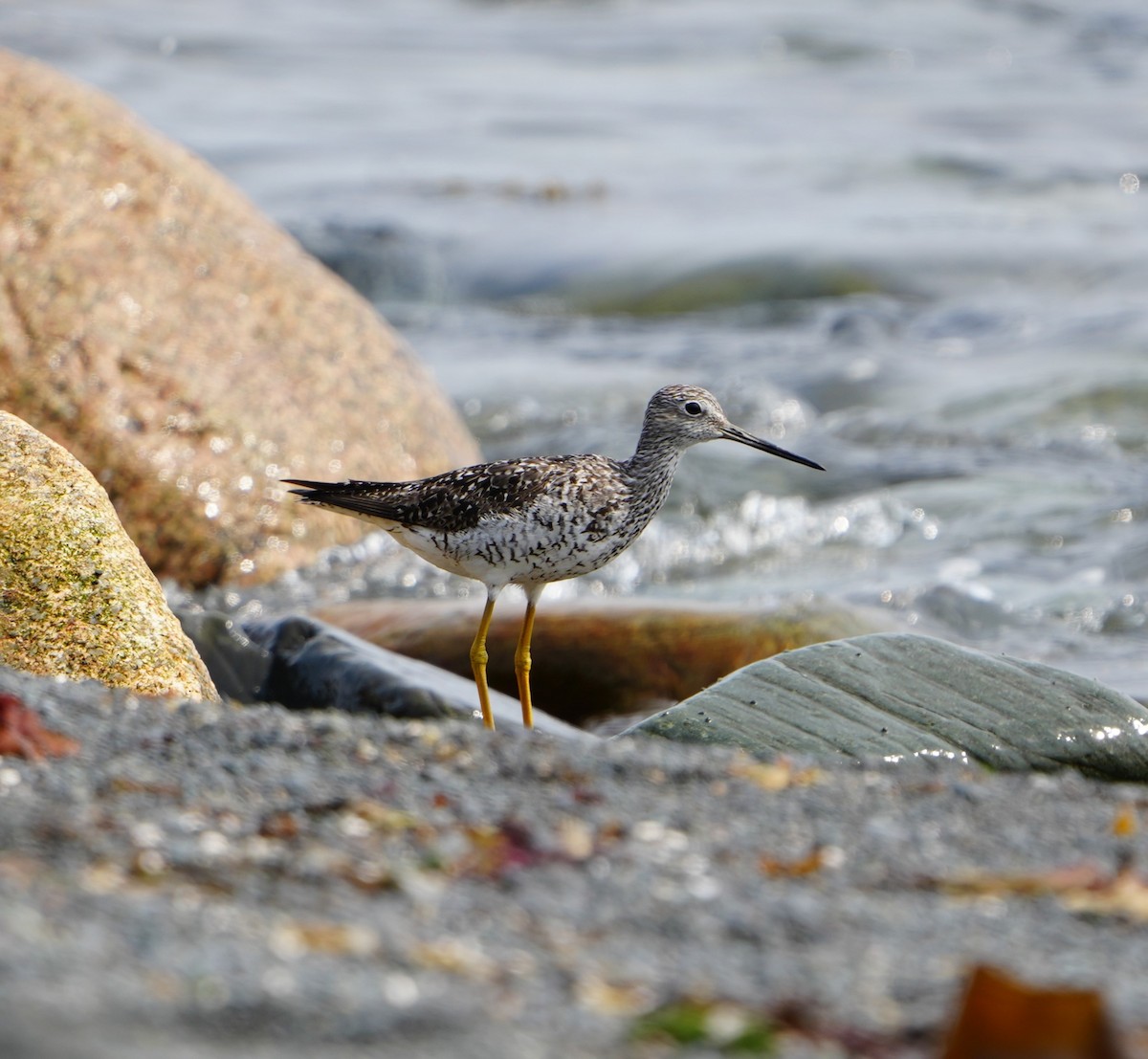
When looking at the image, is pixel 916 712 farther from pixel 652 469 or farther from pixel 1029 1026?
pixel 1029 1026

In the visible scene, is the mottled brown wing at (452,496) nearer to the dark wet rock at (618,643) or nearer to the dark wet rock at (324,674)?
the dark wet rock at (324,674)

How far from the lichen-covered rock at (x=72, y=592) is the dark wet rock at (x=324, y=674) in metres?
0.84

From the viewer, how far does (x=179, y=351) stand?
8391 mm

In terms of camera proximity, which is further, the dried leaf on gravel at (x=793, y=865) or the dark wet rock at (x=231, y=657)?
the dark wet rock at (x=231, y=657)

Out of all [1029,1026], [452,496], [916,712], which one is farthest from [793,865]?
[452,496]

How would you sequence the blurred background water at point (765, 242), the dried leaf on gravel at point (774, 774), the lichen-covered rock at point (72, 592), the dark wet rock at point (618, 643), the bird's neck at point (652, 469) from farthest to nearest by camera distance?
the blurred background water at point (765, 242) → the dark wet rock at point (618, 643) → the bird's neck at point (652, 469) → the lichen-covered rock at point (72, 592) → the dried leaf on gravel at point (774, 774)

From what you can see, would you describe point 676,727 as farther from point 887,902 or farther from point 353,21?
point 353,21

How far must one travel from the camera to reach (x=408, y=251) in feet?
53.2

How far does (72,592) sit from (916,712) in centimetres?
256

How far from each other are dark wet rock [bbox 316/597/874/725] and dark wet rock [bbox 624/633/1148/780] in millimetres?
1382

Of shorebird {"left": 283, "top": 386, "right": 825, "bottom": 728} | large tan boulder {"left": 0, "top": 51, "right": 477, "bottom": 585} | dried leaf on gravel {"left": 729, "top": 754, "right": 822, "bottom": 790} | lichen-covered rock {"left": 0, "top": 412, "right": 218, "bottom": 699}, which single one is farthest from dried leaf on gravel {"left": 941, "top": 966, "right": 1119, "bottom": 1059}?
large tan boulder {"left": 0, "top": 51, "right": 477, "bottom": 585}

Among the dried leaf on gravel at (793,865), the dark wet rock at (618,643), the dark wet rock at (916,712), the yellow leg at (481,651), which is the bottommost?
the dark wet rock at (618,643)

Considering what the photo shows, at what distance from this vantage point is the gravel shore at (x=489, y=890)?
2385 millimetres

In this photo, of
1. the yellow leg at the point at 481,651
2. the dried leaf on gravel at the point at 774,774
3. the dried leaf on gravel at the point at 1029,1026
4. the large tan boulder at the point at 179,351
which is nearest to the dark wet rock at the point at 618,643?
the yellow leg at the point at 481,651
